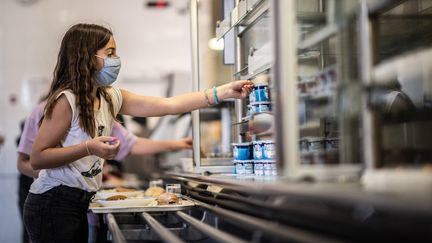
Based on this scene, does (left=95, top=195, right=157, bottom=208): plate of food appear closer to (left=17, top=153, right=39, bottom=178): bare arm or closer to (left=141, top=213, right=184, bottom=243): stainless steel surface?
(left=141, top=213, right=184, bottom=243): stainless steel surface

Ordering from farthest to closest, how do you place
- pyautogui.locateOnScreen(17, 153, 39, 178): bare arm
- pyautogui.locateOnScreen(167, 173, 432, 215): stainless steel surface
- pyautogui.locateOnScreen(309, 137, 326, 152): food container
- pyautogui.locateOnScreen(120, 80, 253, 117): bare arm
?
pyautogui.locateOnScreen(17, 153, 39, 178): bare arm
pyautogui.locateOnScreen(120, 80, 253, 117): bare arm
pyautogui.locateOnScreen(309, 137, 326, 152): food container
pyautogui.locateOnScreen(167, 173, 432, 215): stainless steel surface

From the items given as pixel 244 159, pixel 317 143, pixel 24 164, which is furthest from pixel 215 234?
pixel 24 164

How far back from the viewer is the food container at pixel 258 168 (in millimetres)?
2355

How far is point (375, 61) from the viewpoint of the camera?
4.81 ft

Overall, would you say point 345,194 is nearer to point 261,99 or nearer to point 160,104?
point 261,99

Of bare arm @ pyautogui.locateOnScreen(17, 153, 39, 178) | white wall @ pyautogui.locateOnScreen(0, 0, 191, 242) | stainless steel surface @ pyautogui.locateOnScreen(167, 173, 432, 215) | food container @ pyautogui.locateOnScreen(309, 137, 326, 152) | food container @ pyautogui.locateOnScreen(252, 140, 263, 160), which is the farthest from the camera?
white wall @ pyautogui.locateOnScreen(0, 0, 191, 242)

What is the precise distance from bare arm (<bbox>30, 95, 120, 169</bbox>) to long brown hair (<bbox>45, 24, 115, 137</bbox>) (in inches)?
1.5

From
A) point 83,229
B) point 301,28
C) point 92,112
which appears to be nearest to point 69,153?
point 92,112

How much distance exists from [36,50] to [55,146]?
4.58m

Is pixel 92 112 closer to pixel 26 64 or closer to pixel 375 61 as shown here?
pixel 375 61

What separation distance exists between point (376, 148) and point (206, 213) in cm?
89

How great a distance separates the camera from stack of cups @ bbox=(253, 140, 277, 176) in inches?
89.5

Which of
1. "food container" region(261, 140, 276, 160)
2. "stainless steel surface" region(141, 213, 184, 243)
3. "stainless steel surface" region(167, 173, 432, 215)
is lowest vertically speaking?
"stainless steel surface" region(141, 213, 184, 243)

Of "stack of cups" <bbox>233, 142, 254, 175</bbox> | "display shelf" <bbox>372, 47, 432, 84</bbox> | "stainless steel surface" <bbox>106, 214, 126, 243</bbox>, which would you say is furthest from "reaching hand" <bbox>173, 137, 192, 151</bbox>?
"display shelf" <bbox>372, 47, 432, 84</bbox>
